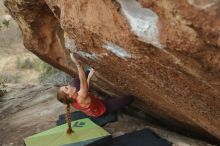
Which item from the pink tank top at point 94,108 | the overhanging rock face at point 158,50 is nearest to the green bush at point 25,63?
the pink tank top at point 94,108

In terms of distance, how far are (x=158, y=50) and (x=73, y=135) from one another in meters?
3.05

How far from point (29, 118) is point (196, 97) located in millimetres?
4650

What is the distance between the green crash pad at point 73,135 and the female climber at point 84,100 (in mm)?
155

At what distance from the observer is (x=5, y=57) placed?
27.5 meters

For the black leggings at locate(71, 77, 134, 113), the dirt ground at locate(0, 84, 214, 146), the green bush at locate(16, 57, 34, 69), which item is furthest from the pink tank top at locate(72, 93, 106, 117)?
the green bush at locate(16, 57, 34, 69)

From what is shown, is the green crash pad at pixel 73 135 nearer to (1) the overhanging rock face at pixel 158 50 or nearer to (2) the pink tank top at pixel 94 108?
(2) the pink tank top at pixel 94 108

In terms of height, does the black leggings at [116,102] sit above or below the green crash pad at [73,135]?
above

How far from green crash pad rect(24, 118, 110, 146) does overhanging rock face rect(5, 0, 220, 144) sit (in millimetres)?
783

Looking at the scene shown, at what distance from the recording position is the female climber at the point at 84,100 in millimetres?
6863

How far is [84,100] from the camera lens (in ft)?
23.4

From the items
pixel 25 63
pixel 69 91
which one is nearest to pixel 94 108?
pixel 69 91

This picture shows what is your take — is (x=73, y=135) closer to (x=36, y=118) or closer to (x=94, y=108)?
(x=94, y=108)

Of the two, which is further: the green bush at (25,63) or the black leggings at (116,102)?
the green bush at (25,63)

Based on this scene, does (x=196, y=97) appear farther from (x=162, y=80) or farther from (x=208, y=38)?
(x=208, y=38)
